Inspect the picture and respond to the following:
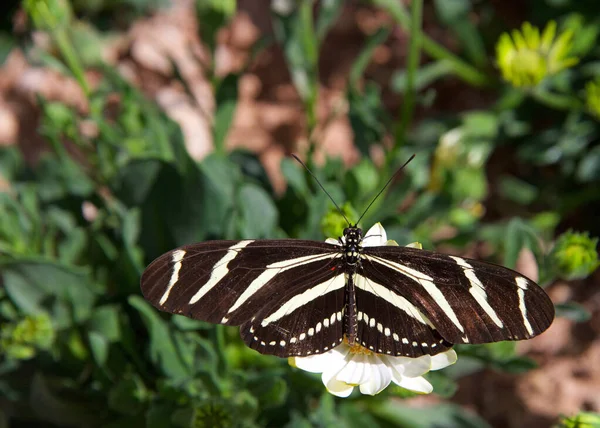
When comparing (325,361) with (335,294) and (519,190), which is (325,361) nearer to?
(335,294)

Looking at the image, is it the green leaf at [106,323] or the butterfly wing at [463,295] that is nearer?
the butterfly wing at [463,295]

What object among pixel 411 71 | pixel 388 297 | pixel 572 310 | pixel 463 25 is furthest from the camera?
pixel 463 25

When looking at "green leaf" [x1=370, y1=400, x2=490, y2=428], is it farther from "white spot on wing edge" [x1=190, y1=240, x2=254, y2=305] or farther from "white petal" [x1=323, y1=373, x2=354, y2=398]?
"white spot on wing edge" [x1=190, y1=240, x2=254, y2=305]

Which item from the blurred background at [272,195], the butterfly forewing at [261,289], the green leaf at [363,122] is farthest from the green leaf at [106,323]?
the green leaf at [363,122]

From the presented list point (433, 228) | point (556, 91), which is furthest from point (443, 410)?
point (556, 91)

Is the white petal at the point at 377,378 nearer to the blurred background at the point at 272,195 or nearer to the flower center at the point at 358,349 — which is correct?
the flower center at the point at 358,349

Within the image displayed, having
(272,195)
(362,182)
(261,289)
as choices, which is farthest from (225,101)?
(261,289)

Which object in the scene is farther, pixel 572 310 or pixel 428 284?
pixel 572 310
